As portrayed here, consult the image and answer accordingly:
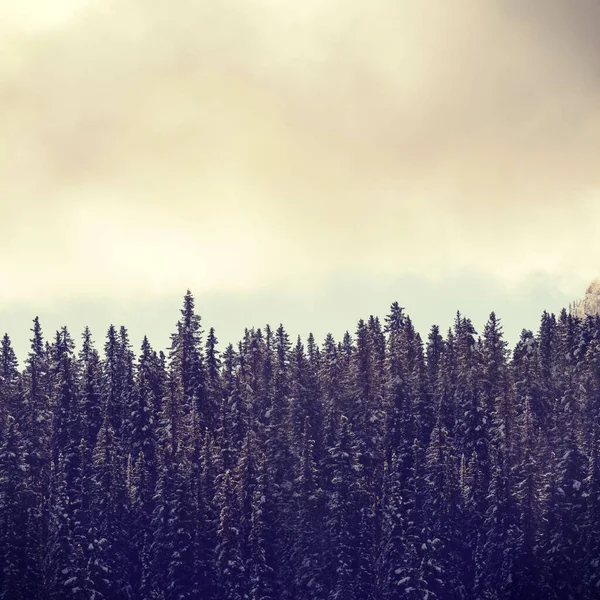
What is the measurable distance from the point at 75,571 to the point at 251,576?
16300 millimetres

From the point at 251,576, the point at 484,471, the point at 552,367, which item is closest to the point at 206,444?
the point at 251,576

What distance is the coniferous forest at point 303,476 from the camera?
9931 centimetres

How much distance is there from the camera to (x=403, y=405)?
4808 inches

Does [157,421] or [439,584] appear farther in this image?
[157,421]

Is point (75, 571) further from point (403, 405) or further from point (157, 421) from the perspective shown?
point (403, 405)

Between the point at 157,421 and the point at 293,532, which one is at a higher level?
the point at 157,421

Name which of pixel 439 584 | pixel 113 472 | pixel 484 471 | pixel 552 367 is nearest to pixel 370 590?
pixel 439 584

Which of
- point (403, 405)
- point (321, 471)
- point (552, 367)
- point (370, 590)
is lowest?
point (370, 590)

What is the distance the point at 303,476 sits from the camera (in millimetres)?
107125

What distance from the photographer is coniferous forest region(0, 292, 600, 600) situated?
326 ft

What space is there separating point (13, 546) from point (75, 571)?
605cm

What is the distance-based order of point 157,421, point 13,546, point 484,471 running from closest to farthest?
point 13,546 → point 484,471 → point 157,421

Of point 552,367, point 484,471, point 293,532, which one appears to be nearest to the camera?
point 293,532

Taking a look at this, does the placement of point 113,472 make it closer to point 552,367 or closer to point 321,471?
point 321,471
